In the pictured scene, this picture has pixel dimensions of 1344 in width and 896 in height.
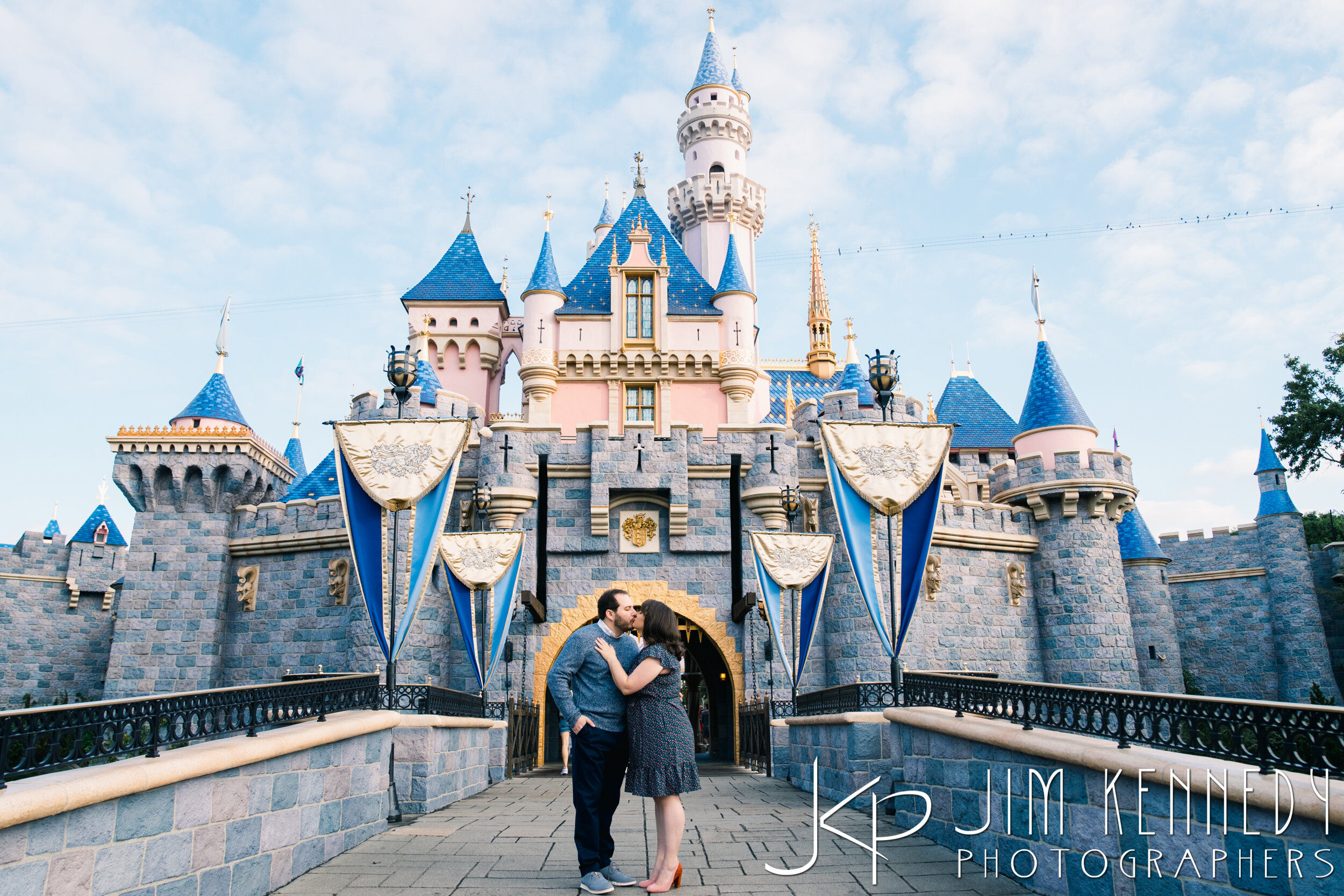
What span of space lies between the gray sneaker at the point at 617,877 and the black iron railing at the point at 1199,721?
2.73 metres

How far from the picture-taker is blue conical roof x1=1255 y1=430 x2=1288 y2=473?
25.4m

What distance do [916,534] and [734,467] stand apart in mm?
8146

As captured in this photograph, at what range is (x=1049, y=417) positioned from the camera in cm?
2073

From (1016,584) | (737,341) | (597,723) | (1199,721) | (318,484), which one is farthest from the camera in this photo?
(737,341)

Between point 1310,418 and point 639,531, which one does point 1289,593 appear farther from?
point 639,531

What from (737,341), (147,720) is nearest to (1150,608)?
(737,341)

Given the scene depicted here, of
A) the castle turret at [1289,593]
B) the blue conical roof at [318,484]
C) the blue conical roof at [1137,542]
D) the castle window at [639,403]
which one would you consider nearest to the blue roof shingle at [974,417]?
the blue conical roof at [1137,542]

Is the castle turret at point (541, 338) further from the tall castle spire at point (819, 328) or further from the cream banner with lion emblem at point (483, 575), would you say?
the tall castle spire at point (819, 328)

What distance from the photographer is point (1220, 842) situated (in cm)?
400

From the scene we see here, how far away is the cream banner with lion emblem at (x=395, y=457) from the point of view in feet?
29.3

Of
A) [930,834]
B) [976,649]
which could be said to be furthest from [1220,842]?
[976,649]

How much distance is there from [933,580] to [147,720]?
16.2m

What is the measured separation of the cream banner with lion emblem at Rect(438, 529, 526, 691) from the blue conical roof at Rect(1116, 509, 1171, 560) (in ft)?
54.1

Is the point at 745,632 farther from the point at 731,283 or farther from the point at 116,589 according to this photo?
the point at 116,589
